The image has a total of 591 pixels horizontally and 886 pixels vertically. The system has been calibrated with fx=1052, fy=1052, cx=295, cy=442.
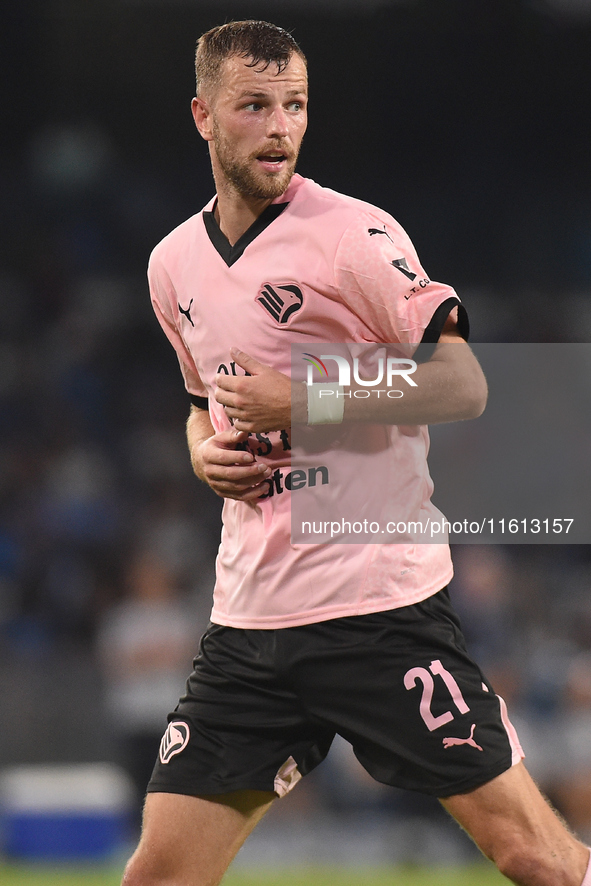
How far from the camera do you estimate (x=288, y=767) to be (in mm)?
2568

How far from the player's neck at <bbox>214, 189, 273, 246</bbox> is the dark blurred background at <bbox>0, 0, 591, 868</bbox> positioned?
5312 mm

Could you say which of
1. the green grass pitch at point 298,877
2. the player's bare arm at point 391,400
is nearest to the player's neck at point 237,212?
the player's bare arm at point 391,400

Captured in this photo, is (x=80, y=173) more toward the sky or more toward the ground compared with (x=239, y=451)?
more toward the sky

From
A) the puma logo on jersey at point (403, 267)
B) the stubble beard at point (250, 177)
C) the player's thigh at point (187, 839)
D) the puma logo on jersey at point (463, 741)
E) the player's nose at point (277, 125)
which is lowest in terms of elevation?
the player's thigh at point (187, 839)

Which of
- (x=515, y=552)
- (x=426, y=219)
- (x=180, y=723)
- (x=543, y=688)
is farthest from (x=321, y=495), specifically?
(x=426, y=219)

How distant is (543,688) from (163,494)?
3323 mm

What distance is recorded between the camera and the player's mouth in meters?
2.60

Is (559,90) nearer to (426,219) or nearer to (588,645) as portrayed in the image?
(426,219)

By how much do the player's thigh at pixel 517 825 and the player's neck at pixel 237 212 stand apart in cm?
147

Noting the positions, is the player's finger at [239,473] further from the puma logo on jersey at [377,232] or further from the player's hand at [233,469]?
the puma logo on jersey at [377,232]

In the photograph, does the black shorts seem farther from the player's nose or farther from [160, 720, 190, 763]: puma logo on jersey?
the player's nose

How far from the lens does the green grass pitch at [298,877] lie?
5.45m

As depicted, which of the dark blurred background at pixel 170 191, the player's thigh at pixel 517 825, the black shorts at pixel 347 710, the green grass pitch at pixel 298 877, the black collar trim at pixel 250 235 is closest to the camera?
the player's thigh at pixel 517 825

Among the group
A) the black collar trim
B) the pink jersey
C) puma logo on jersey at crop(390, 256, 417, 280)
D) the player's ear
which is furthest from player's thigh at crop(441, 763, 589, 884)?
the player's ear
